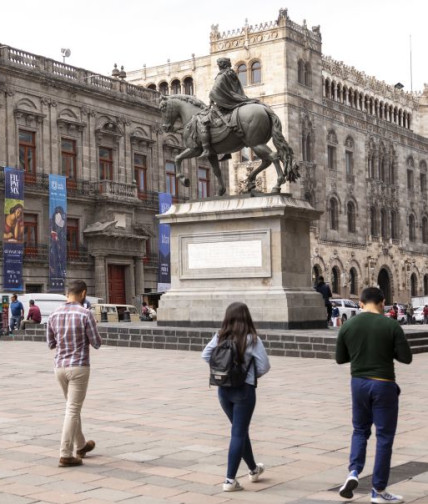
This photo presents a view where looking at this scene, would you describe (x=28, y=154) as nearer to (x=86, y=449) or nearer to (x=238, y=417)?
(x=86, y=449)

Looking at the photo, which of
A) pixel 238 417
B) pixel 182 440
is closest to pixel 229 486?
pixel 238 417

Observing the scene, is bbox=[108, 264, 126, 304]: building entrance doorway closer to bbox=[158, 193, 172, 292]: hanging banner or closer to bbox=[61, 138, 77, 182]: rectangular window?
bbox=[158, 193, 172, 292]: hanging banner

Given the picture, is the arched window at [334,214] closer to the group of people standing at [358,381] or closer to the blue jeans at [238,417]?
the group of people standing at [358,381]

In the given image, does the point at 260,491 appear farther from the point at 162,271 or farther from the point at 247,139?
the point at 162,271

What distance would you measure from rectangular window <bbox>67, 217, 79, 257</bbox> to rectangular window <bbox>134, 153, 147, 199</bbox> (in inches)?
199

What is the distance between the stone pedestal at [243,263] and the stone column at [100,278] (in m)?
21.8

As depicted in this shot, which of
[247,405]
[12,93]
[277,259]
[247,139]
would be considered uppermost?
[12,93]

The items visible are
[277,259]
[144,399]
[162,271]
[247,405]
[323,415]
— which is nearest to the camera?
[247,405]

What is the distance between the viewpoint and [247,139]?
2277cm

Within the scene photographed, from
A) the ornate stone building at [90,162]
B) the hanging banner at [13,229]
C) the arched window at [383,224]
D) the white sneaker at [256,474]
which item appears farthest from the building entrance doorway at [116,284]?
the white sneaker at [256,474]

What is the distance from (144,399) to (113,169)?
119 feet

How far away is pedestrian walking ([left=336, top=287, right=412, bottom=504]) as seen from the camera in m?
6.58

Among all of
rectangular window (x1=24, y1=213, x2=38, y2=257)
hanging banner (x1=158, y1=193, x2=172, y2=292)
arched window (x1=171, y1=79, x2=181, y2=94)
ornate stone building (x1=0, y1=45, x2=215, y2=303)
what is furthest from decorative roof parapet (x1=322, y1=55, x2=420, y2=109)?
rectangular window (x1=24, y1=213, x2=38, y2=257)

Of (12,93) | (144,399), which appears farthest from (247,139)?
(12,93)
